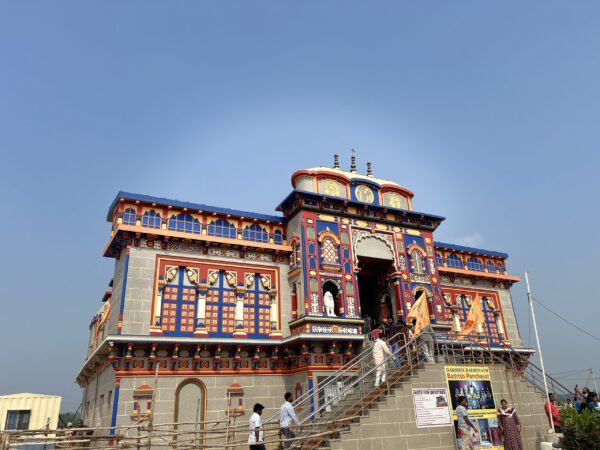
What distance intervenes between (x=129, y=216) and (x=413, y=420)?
1348 cm

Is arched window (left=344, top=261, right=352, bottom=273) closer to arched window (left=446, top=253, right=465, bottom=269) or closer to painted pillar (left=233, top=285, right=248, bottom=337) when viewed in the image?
painted pillar (left=233, top=285, right=248, bottom=337)

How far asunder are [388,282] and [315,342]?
6030 mm

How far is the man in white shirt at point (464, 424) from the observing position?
13.4m

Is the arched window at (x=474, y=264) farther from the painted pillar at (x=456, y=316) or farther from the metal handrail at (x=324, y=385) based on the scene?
the metal handrail at (x=324, y=385)

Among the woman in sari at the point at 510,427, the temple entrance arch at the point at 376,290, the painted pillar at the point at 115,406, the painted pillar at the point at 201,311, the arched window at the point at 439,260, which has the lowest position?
the woman in sari at the point at 510,427

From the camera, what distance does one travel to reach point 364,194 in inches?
899

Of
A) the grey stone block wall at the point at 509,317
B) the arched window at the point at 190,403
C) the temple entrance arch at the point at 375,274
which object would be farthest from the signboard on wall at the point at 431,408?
the grey stone block wall at the point at 509,317

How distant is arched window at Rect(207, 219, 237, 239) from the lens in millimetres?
19859

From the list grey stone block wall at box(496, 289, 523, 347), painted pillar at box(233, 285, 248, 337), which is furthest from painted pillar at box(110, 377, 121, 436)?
grey stone block wall at box(496, 289, 523, 347)

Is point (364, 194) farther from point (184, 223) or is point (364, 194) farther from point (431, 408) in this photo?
point (431, 408)

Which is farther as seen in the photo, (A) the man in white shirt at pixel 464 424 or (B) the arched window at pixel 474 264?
(B) the arched window at pixel 474 264

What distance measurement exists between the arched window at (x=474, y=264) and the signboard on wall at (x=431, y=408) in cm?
1410

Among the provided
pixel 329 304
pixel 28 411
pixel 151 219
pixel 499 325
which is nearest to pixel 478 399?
pixel 329 304

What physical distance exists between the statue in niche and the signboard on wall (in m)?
6.00
